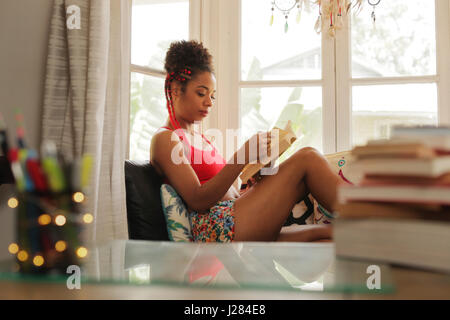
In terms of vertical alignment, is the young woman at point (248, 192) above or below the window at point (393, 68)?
below

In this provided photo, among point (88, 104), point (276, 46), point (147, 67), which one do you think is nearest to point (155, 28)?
point (147, 67)

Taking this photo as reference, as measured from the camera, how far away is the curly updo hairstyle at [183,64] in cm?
190

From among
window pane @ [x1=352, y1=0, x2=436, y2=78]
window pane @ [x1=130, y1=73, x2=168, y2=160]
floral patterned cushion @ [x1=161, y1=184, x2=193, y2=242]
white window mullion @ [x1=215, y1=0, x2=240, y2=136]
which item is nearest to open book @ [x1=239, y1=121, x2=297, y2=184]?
floral patterned cushion @ [x1=161, y1=184, x2=193, y2=242]

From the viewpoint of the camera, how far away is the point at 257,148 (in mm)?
1437

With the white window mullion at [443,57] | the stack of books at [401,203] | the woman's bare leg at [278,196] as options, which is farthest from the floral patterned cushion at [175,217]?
the white window mullion at [443,57]

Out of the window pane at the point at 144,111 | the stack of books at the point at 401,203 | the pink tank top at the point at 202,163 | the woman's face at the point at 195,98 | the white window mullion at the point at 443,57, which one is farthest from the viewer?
the white window mullion at the point at 443,57

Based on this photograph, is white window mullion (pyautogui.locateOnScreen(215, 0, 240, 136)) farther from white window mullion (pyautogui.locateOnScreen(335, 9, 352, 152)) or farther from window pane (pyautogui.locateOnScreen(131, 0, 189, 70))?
white window mullion (pyautogui.locateOnScreen(335, 9, 352, 152))

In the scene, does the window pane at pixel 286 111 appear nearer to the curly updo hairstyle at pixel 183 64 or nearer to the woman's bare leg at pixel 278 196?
the curly updo hairstyle at pixel 183 64

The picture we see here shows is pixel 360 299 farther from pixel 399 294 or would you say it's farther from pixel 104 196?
pixel 104 196

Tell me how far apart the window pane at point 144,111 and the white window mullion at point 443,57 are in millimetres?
1733

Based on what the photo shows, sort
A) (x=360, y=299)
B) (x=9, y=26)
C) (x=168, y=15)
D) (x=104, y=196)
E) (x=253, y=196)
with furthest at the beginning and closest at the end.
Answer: (x=168, y=15)
(x=104, y=196)
(x=253, y=196)
(x=9, y=26)
(x=360, y=299)

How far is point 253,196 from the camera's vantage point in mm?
1517
